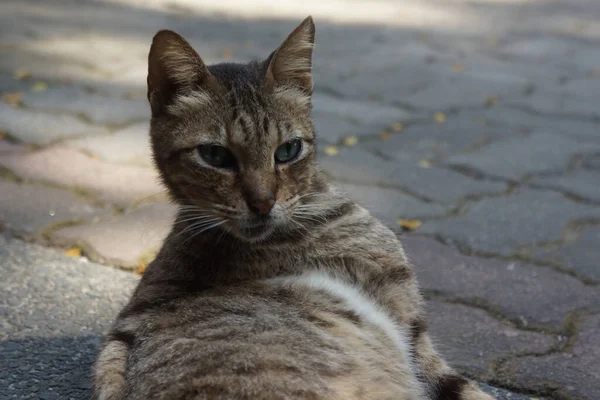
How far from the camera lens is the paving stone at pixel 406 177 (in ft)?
13.2

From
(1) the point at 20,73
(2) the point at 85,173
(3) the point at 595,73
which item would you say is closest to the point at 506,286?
(2) the point at 85,173

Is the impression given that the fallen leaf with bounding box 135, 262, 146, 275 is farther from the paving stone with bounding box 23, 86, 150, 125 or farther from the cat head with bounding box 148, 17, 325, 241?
the paving stone with bounding box 23, 86, 150, 125

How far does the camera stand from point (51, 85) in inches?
207

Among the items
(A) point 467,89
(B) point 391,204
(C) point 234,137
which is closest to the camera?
(C) point 234,137

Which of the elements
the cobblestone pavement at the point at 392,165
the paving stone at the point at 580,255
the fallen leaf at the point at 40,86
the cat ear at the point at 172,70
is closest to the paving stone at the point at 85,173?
the cobblestone pavement at the point at 392,165

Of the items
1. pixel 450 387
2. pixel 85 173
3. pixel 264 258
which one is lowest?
pixel 85 173

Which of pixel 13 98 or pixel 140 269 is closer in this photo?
pixel 140 269

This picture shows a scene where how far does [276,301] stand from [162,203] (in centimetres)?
174

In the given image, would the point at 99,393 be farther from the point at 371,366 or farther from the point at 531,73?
the point at 531,73

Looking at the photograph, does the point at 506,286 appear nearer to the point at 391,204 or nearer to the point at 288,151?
the point at 391,204

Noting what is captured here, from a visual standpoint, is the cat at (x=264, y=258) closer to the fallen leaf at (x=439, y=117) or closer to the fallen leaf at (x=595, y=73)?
the fallen leaf at (x=439, y=117)

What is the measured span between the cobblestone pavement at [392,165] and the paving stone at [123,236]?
0.04 ft

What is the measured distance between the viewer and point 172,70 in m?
2.38

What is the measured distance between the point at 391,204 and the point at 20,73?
10.0ft
